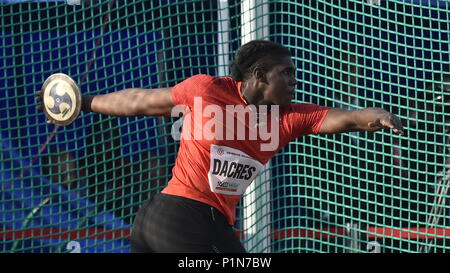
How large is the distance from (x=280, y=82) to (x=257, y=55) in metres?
0.21

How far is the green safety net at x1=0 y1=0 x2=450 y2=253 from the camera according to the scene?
719cm

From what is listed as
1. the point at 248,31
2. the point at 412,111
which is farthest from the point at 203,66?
the point at 412,111

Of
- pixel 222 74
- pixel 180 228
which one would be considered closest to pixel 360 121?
pixel 180 228

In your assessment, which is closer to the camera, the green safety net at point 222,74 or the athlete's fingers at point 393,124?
the athlete's fingers at point 393,124

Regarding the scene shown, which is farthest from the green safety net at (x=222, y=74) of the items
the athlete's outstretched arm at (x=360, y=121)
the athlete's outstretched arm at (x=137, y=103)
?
the athlete's outstretched arm at (x=137, y=103)

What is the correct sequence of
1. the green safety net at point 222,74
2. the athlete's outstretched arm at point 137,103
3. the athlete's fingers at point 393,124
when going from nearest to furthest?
the athlete's fingers at point 393,124, the athlete's outstretched arm at point 137,103, the green safety net at point 222,74

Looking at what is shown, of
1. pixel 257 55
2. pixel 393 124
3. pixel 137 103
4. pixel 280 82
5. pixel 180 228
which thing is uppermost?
pixel 257 55

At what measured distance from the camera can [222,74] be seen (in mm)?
7262

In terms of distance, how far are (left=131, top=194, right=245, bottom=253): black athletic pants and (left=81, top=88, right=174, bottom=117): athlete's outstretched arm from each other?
0.50 meters

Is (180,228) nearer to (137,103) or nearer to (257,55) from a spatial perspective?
(137,103)

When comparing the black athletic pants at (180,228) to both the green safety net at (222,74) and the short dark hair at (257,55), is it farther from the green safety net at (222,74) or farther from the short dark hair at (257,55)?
the green safety net at (222,74)

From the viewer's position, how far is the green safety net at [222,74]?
23.6 feet

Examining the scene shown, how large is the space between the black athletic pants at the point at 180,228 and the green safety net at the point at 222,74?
224cm
